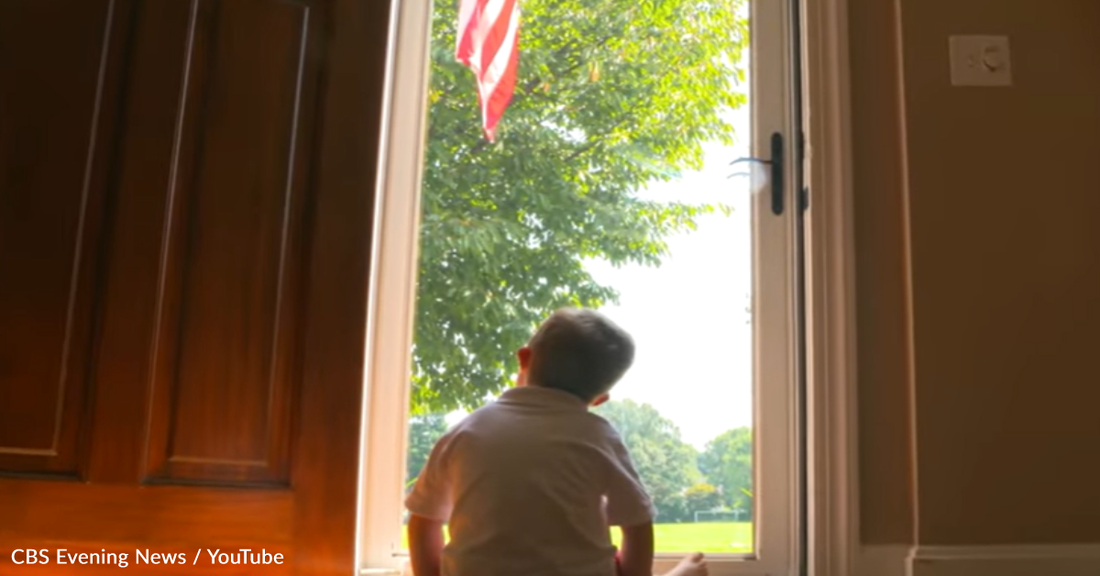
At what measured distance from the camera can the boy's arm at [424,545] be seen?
5.18 ft

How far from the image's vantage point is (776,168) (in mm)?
2088

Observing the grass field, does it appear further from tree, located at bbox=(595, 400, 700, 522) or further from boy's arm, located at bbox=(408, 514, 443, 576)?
boy's arm, located at bbox=(408, 514, 443, 576)

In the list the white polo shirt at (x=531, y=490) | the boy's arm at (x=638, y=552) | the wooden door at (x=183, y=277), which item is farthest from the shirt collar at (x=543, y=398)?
the wooden door at (x=183, y=277)

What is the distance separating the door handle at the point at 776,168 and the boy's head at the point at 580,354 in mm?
667

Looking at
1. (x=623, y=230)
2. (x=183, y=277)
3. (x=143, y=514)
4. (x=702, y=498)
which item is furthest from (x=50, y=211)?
(x=702, y=498)

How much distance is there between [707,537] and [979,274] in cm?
77

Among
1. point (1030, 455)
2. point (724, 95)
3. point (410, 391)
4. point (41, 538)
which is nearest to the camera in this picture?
point (41, 538)

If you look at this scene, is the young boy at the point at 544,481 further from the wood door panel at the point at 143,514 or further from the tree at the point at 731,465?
the tree at the point at 731,465

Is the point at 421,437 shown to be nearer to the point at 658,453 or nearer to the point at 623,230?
the point at 658,453

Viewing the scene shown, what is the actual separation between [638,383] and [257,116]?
97cm

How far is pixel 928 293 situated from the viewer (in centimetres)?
189

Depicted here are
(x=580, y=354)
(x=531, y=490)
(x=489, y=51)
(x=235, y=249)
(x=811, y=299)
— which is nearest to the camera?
(x=531, y=490)

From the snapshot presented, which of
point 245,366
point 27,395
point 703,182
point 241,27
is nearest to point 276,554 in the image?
point 245,366

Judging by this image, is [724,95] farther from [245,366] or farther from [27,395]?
[27,395]
